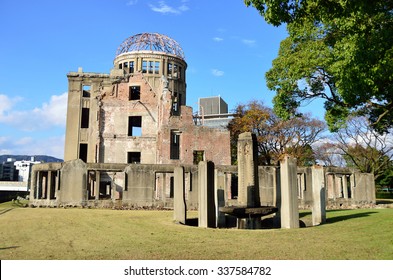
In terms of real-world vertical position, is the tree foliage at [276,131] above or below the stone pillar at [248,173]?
above

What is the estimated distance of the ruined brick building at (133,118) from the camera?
1216 inches

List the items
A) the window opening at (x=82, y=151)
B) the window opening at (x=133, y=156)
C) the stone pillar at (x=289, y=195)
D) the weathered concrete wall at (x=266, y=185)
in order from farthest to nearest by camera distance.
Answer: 1. the window opening at (x=82, y=151)
2. the window opening at (x=133, y=156)
3. the weathered concrete wall at (x=266, y=185)
4. the stone pillar at (x=289, y=195)

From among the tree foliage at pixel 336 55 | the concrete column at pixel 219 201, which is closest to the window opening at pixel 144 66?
the tree foliage at pixel 336 55

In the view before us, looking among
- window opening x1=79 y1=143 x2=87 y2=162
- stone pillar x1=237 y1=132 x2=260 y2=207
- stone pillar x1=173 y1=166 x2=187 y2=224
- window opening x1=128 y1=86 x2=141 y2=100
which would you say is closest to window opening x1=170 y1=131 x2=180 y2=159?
window opening x1=128 y1=86 x2=141 y2=100

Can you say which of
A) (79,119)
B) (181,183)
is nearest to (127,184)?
(181,183)

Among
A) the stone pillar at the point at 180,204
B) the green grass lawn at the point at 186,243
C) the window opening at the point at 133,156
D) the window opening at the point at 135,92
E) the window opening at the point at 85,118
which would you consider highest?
the window opening at the point at 135,92

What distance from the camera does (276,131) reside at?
36.7m

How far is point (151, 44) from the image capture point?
40.2 metres

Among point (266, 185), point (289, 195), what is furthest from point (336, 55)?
point (266, 185)

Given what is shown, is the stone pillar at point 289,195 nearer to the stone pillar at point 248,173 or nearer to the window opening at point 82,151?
the stone pillar at point 248,173

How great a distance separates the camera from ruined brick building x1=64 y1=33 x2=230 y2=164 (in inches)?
1216

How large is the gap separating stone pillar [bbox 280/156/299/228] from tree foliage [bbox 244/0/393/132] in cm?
284

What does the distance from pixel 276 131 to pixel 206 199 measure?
25.5 metres

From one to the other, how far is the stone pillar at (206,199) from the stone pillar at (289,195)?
2.46 metres
